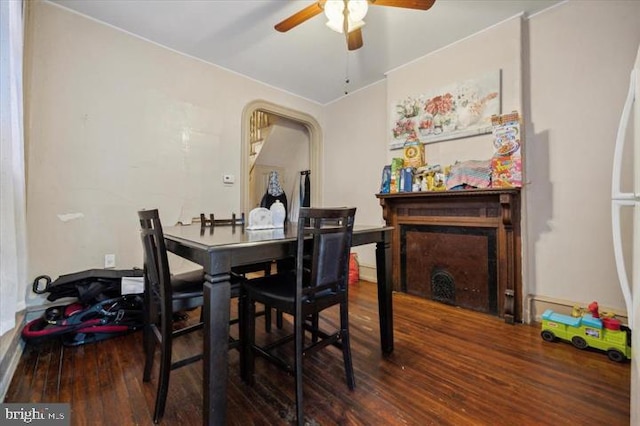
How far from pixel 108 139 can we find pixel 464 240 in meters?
3.46

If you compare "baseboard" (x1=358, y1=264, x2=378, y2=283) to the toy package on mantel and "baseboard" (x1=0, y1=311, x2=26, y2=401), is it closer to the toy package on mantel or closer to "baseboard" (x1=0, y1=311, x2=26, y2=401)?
the toy package on mantel

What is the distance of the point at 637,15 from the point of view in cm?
189

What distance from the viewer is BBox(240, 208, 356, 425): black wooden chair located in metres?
1.21

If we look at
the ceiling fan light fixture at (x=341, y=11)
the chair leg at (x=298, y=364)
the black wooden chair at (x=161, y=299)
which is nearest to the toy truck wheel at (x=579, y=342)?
the chair leg at (x=298, y=364)

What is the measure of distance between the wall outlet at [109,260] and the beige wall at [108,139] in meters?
0.04

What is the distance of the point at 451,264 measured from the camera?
266 cm

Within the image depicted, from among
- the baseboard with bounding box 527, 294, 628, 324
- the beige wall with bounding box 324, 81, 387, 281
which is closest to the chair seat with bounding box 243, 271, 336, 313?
the baseboard with bounding box 527, 294, 628, 324

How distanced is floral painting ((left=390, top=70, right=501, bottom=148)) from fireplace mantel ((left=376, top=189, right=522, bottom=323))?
2.17 ft

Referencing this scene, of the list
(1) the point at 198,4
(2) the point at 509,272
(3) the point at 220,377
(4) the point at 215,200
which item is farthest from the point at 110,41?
(2) the point at 509,272

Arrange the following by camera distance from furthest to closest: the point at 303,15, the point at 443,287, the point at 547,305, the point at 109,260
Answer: the point at 443,287 → the point at 109,260 → the point at 547,305 → the point at 303,15

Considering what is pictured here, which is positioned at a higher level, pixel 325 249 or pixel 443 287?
pixel 325 249

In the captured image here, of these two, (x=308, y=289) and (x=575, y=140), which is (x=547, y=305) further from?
(x=308, y=289)

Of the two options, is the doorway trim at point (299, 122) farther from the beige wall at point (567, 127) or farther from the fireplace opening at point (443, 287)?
the beige wall at point (567, 127)

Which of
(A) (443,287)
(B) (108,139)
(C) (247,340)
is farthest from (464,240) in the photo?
(B) (108,139)
